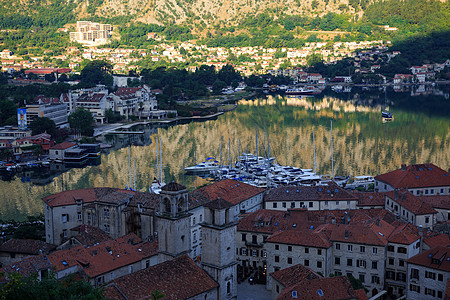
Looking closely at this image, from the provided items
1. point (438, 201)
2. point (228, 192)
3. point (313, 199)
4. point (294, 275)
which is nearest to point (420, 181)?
point (438, 201)

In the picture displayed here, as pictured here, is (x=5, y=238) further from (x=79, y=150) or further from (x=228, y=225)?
(x=79, y=150)

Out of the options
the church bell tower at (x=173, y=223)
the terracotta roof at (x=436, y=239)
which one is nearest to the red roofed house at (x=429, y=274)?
the terracotta roof at (x=436, y=239)

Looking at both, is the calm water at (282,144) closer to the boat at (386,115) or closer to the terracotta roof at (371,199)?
the boat at (386,115)

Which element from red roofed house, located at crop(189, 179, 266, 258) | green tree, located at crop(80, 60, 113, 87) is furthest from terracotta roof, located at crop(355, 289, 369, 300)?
green tree, located at crop(80, 60, 113, 87)

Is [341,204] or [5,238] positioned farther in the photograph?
[341,204]

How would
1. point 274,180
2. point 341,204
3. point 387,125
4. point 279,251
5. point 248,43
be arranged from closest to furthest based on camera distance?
point 279,251
point 341,204
point 274,180
point 387,125
point 248,43

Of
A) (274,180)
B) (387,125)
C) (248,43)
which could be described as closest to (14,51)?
(248,43)
